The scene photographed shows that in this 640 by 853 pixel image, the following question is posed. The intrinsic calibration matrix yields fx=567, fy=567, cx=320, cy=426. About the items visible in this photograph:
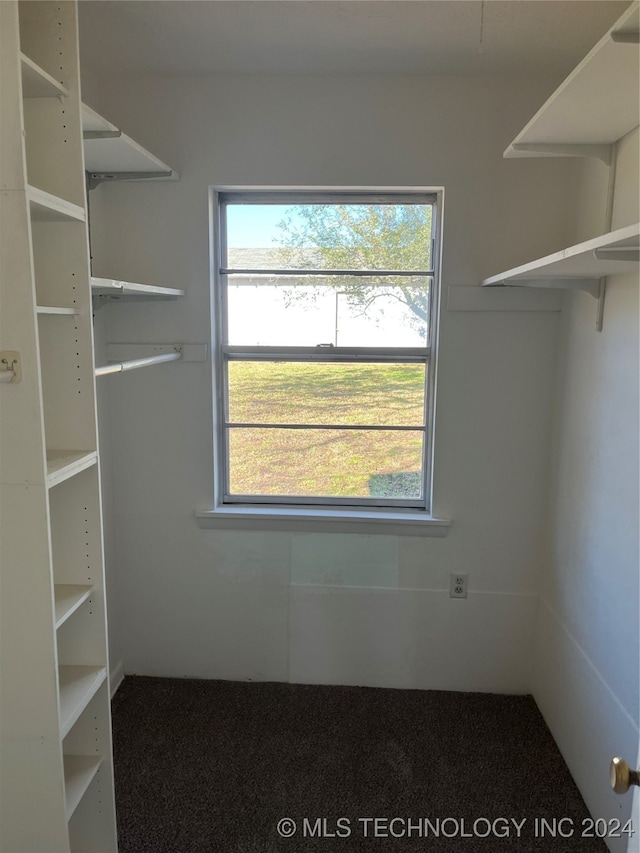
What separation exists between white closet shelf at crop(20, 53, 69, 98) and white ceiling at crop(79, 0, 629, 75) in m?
0.55

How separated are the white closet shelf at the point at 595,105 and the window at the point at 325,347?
23.7 inches

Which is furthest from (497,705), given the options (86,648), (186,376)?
(186,376)

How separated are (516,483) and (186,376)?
4.63 ft

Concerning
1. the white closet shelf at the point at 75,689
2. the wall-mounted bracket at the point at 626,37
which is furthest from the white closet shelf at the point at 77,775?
the wall-mounted bracket at the point at 626,37

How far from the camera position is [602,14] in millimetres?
1652

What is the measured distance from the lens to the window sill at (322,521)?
2.34 meters

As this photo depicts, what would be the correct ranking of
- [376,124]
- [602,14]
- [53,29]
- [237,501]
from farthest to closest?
[237,501], [376,124], [602,14], [53,29]

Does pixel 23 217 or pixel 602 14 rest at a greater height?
pixel 602 14

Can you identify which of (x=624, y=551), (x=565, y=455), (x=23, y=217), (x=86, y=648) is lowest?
(x=86, y=648)

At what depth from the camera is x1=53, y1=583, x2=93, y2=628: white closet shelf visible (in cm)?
135

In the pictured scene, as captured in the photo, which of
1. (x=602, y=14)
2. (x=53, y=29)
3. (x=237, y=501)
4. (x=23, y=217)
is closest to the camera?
(x=23, y=217)

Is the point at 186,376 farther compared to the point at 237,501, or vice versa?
the point at 237,501

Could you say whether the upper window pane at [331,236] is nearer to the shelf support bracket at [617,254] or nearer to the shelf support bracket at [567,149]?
the shelf support bracket at [567,149]

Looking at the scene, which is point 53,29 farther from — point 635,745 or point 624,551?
point 635,745
